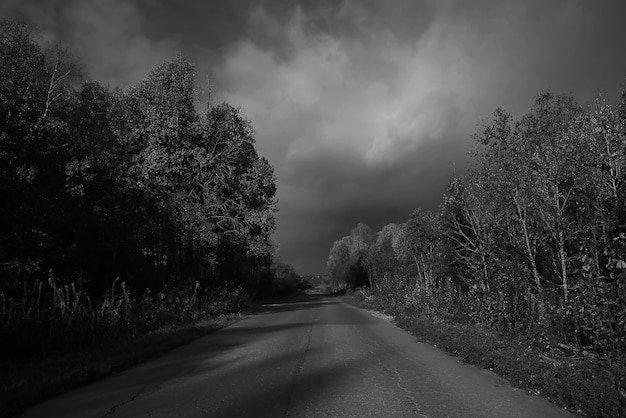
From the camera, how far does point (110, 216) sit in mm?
18578

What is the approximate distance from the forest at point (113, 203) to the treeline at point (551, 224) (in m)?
10.7

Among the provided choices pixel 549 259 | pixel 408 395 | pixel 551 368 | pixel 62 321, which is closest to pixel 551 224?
pixel 549 259

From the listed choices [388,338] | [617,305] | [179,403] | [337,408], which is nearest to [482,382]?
[617,305]

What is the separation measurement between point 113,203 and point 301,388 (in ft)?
47.8

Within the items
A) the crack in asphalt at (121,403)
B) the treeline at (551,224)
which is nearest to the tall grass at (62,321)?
the crack in asphalt at (121,403)

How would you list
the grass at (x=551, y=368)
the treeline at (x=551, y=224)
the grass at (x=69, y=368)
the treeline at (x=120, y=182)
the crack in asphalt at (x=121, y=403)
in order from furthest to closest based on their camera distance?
the treeline at (x=120, y=182) → the treeline at (x=551, y=224) → the grass at (x=69, y=368) → the crack in asphalt at (x=121, y=403) → the grass at (x=551, y=368)

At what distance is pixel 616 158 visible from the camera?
8.71 metres

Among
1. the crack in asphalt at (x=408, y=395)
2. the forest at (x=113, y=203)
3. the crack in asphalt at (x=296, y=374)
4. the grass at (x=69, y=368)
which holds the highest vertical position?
the forest at (x=113, y=203)

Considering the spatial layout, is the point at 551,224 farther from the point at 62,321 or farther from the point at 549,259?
the point at 62,321

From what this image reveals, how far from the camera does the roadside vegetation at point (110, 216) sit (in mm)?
10992

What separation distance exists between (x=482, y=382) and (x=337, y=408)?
2.94 m

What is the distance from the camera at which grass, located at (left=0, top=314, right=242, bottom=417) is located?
677cm

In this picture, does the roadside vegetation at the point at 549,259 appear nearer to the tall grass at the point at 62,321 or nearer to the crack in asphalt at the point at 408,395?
the crack in asphalt at the point at 408,395

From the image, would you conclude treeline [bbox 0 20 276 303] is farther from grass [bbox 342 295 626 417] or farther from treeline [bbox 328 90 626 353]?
treeline [bbox 328 90 626 353]
